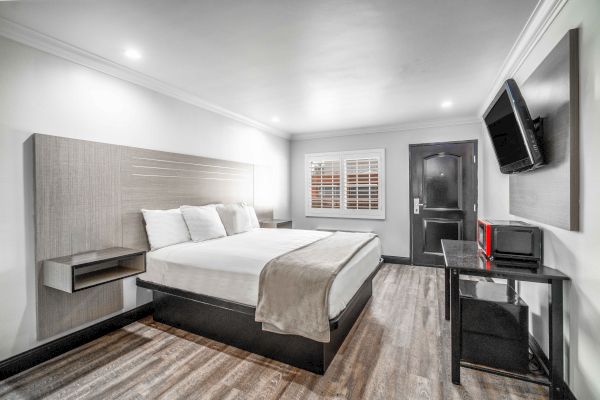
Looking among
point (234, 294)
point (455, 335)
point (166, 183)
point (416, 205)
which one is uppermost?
point (166, 183)

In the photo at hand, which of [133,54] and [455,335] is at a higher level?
[133,54]

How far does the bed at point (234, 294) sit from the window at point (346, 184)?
2444 millimetres

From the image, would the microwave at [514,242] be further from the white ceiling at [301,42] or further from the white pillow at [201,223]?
the white pillow at [201,223]

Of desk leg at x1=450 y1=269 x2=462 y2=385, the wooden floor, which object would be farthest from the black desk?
the wooden floor

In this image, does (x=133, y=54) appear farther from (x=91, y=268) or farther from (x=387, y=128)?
(x=387, y=128)

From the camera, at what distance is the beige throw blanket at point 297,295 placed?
1.96 m

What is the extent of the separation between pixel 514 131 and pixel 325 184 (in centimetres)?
384

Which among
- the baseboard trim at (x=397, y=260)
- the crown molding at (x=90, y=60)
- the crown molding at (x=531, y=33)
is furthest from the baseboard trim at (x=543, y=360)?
the crown molding at (x=90, y=60)

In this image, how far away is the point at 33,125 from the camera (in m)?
2.26

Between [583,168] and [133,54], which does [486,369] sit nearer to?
[583,168]

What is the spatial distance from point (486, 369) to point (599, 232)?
43.8 inches

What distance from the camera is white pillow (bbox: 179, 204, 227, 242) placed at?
3.26 metres

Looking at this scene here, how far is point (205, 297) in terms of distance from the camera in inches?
97.9

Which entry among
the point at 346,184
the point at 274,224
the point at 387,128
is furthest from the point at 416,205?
the point at 274,224
